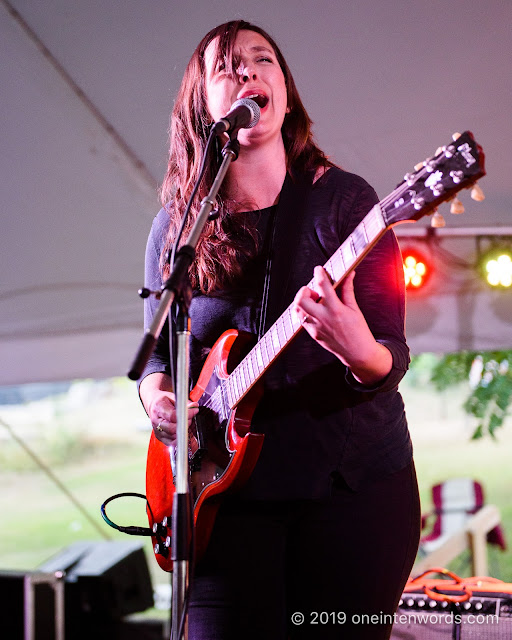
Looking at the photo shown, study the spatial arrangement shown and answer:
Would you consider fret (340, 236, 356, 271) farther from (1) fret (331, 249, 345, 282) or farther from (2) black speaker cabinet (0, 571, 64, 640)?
(2) black speaker cabinet (0, 571, 64, 640)

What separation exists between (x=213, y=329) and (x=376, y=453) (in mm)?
567

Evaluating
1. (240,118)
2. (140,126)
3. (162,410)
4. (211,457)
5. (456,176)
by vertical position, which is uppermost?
(140,126)

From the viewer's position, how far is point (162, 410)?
200cm

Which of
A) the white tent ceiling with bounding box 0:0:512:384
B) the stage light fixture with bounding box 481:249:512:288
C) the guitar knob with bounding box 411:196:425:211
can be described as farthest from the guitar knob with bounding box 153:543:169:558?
the stage light fixture with bounding box 481:249:512:288

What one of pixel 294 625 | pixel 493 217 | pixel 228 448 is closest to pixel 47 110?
pixel 493 217

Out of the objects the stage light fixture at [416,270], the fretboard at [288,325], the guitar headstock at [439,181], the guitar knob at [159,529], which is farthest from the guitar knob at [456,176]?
the stage light fixture at [416,270]

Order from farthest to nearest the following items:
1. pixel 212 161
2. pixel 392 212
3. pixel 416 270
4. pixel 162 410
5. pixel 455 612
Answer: pixel 416 270
pixel 455 612
pixel 212 161
pixel 162 410
pixel 392 212

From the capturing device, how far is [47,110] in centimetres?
391

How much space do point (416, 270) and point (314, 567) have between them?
8.80 feet

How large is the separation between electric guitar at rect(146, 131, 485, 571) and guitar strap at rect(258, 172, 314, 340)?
9cm

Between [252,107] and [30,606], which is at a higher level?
[252,107]

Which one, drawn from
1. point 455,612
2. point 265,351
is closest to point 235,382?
point 265,351

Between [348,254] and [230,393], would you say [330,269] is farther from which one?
[230,393]

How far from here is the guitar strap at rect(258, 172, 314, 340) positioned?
1.93 metres
